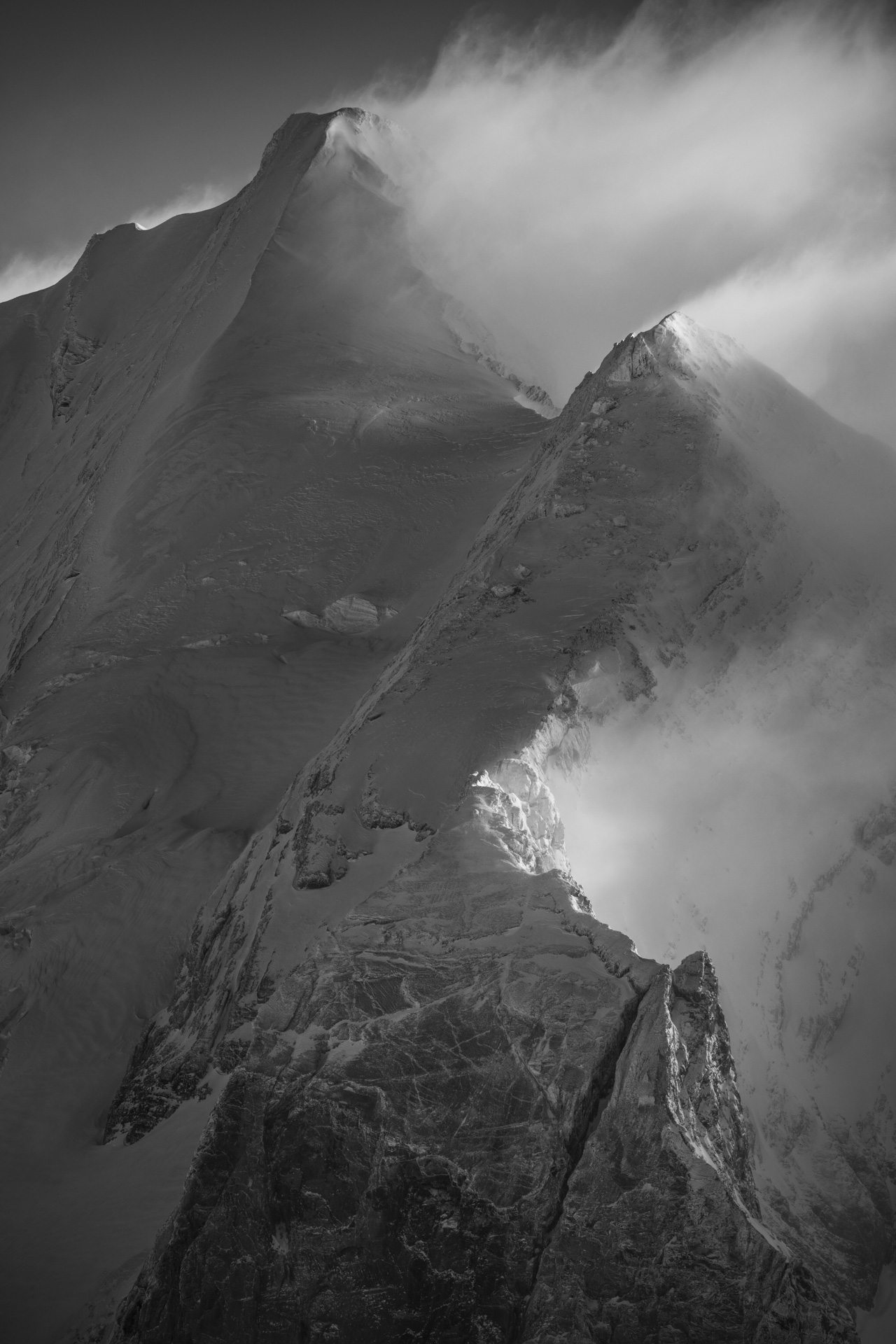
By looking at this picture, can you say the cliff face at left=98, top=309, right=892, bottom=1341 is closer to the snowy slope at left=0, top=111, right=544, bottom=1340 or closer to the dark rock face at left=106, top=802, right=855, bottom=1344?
the dark rock face at left=106, top=802, right=855, bottom=1344

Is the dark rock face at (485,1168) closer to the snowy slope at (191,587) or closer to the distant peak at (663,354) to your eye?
the snowy slope at (191,587)

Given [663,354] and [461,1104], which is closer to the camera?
[461,1104]

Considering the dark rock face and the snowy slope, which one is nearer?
the dark rock face

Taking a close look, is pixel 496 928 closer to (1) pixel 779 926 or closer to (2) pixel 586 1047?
(2) pixel 586 1047

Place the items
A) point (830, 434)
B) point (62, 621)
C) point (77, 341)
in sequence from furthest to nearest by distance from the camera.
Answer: point (77, 341) < point (62, 621) < point (830, 434)

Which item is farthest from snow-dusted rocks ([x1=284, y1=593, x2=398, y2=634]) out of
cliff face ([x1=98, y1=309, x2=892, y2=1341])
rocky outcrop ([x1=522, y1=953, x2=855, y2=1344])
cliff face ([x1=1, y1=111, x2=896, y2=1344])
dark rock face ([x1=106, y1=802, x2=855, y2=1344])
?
rocky outcrop ([x1=522, y1=953, x2=855, y2=1344])

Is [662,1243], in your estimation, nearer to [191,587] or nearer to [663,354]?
[663,354]

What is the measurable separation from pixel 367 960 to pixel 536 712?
712cm

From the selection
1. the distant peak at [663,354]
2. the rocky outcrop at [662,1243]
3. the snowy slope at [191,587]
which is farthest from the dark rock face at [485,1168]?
the distant peak at [663,354]

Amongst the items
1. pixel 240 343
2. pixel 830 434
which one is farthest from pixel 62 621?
pixel 830 434

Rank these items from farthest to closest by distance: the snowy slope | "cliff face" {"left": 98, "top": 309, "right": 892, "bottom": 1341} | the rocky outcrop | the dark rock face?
the snowy slope, "cliff face" {"left": 98, "top": 309, "right": 892, "bottom": 1341}, the dark rock face, the rocky outcrop

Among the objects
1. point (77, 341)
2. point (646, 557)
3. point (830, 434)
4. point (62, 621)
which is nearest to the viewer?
point (646, 557)

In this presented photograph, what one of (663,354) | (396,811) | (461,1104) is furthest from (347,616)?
(461,1104)

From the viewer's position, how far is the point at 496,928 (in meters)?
17.6
